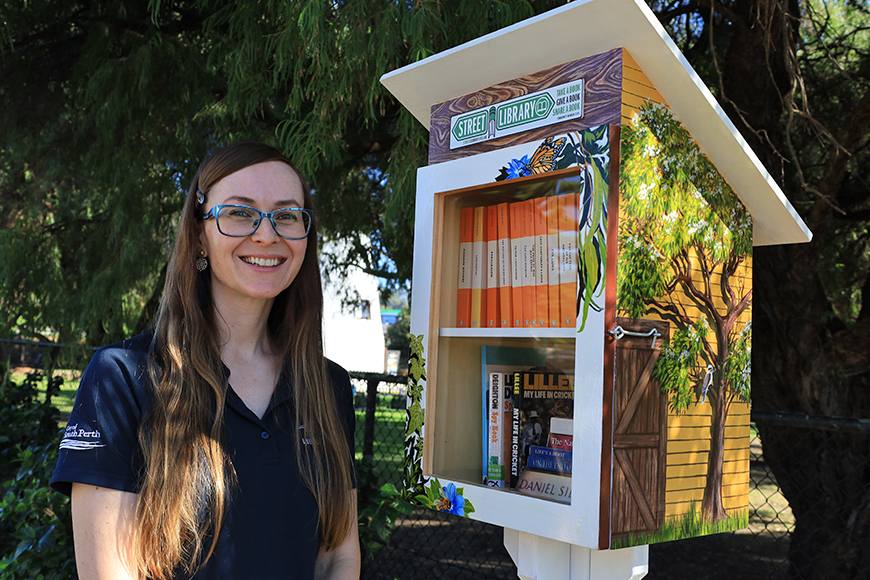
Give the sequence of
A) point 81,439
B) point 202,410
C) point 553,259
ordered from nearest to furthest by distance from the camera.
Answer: point 81,439 < point 202,410 < point 553,259

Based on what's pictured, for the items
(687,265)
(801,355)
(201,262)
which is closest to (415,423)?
(201,262)

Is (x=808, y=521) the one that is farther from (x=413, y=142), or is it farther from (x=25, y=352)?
(x=25, y=352)

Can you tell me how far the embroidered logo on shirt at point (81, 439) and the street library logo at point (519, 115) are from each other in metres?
1.07

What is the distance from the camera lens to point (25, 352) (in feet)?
17.7

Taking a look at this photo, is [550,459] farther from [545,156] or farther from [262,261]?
[262,261]

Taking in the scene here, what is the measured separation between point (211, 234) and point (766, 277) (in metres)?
3.19

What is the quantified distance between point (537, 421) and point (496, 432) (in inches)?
5.2

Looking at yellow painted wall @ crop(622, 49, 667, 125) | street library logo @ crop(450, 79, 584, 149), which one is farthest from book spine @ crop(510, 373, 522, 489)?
yellow painted wall @ crop(622, 49, 667, 125)

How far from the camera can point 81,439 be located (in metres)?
1.27

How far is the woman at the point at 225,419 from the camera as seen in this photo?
1.29 m

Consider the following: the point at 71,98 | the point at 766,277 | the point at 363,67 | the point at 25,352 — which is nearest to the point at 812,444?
the point at 766,277

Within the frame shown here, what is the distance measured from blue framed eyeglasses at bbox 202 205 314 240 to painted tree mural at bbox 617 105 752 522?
2.38 feet

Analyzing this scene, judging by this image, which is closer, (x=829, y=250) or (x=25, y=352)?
(x=829, y=250)

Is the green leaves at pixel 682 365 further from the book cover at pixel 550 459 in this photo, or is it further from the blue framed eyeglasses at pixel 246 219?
the blue framed eyeglasses at pixel 246 219
